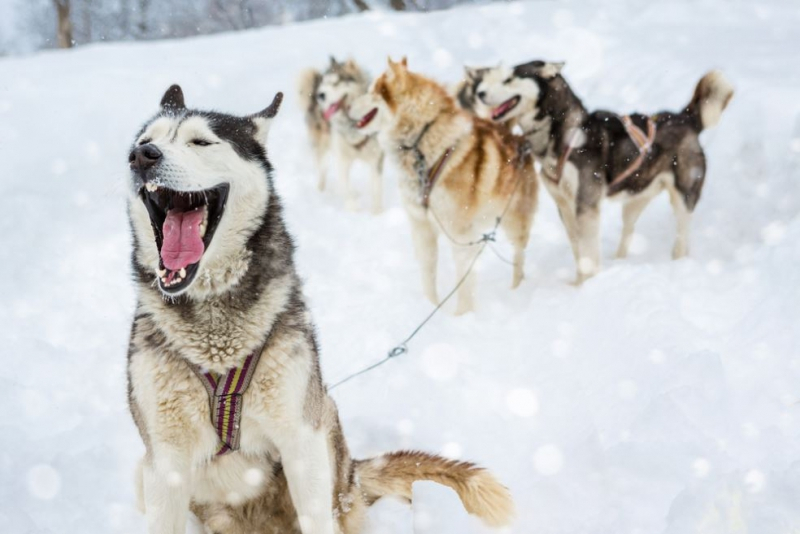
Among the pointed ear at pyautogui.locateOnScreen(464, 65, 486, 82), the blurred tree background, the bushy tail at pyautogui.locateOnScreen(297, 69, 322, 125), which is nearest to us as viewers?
the pointed ear at pyautogui.locateOnScreen(464, 65, 486, 82)

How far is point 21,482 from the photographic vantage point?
2385 mm

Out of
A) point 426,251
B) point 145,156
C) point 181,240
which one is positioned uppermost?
point 145,156

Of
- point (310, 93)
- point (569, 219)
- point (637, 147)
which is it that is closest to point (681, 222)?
point (637, 147)

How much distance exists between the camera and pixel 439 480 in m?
2.12

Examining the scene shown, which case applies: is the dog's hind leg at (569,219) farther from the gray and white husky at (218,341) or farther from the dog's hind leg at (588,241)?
the gray and white husky at (218,341)

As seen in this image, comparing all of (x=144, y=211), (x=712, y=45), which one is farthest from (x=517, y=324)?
(x=712, y=45)

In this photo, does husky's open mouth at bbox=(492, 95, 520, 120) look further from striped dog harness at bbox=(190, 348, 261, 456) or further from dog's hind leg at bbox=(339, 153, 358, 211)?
striped dog harness at bbox=(190, 348, 261, 456)

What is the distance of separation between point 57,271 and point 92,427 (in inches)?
86.2

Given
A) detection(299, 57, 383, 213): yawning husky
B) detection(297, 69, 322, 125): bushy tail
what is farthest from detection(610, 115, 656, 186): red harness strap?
detection(297, 69, 322, 125): bushy tail

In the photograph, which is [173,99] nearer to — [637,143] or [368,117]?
[368,117]

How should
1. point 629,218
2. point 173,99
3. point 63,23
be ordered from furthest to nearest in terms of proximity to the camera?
1. point 63,23
2. point 629,218
3. point 173,99

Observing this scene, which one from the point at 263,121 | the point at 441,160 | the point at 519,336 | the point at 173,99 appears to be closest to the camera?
the point at 263,121

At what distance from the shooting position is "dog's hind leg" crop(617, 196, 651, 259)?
5094mm

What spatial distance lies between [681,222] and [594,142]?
110 cm
